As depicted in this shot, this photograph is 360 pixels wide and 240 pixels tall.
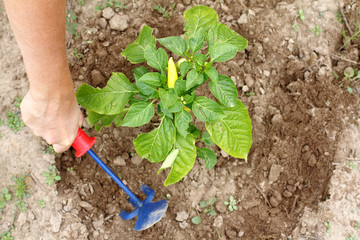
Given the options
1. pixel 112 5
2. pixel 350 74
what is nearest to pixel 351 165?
pixel 350 74

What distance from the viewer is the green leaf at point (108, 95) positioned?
80.0 inches

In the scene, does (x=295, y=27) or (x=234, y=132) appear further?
(x=295, y=27)

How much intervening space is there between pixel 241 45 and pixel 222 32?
14 cm

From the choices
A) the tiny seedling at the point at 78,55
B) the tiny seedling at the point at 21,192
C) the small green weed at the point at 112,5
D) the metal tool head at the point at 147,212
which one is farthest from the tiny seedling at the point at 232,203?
the small green weed at the point at 112,5

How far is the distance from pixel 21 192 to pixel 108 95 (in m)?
1.19

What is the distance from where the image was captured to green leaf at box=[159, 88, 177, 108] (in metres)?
1.81

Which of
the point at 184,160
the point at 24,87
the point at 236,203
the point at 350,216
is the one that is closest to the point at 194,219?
the point at 236,203

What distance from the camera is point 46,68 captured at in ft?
5.04

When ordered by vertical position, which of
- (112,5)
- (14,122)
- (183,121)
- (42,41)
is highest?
(42,41)

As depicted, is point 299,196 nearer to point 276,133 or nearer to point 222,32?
point 276,133

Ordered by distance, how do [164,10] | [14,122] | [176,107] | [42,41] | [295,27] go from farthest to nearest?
[295,27], [164,10], [14,122], [176,107], [42,41]

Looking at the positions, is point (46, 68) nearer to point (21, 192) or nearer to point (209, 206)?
point (21, 192)

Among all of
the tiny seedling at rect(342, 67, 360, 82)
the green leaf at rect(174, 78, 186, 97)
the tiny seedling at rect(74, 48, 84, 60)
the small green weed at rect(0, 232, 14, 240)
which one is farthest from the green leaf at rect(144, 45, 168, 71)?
the tiny seedling at rect(342, 67, 360, 82)

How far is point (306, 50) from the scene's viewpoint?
3082 mm
